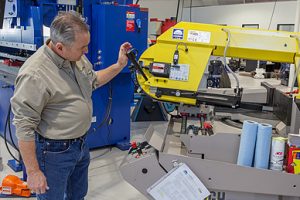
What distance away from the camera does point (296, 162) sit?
1739mm

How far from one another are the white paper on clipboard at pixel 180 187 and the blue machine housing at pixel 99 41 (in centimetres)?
176

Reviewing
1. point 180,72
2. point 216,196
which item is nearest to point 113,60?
point 180,72

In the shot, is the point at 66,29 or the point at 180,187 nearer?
the point at 66,29

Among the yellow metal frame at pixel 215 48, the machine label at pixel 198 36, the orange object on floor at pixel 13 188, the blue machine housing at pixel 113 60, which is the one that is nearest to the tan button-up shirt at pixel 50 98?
the yellow metal frame at pixel 215 48

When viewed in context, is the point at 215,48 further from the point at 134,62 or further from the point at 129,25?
the point at 129,25

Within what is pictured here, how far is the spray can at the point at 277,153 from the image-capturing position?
69.1 inches

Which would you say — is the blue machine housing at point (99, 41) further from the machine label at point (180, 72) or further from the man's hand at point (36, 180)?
the man's hand at point (36, 180)

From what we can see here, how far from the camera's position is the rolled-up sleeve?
5.13ft

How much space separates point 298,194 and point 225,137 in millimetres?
480

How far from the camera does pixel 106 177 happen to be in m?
3.39

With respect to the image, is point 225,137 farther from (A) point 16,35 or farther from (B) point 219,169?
(A) point 16,35

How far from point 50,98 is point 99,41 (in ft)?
6.94

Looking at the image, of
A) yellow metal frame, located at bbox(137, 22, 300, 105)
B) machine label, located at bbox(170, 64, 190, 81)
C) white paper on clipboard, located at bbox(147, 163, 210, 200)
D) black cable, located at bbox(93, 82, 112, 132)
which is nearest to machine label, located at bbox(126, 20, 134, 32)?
black cable, located at bbox(93, 82, 112, 132)

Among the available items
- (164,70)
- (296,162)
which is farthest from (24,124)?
(296,162)
